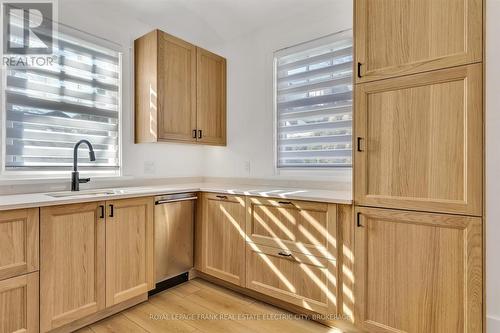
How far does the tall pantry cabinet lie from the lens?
4.76ft

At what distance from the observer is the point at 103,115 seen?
8.64 feet

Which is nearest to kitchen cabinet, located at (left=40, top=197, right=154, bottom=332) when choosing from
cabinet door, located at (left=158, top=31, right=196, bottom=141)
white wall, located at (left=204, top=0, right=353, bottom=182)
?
cabinet door, located at (left=158, top=31, right=196, bottom=141)

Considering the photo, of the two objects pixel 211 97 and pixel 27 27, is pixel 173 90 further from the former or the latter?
pixel 27 27

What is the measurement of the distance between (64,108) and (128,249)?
1337 mm

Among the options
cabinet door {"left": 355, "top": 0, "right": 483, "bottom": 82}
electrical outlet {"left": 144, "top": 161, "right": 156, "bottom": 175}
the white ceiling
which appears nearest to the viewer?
cabinet door {"left": 355, "top": 0, "right": 483, "bottom": 82}

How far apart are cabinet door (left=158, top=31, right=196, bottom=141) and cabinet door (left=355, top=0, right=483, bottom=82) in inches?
66.9

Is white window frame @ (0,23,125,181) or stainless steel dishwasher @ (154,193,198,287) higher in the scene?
white window frame @ (0,23,125,181)

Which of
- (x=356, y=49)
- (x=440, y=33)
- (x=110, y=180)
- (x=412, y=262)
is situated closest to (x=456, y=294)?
(x=412, y=262)

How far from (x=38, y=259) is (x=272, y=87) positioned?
2.39 meters

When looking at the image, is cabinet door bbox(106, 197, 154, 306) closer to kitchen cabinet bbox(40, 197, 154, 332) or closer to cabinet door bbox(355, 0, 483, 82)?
kitchen cabinet bbox(40, 197, 154, 332)

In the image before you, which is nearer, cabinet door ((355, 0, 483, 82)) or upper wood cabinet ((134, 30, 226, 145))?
cabinet door ((355, 0, 483, 82))

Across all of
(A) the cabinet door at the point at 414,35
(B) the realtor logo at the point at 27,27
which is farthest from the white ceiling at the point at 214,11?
(A) the cabinet door at the point at 414,35

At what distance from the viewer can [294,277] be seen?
2072mm
